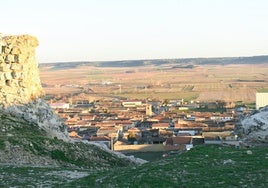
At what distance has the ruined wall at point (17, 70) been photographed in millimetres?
23594

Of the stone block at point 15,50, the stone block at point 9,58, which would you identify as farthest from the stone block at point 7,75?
the stone block at point 15,50

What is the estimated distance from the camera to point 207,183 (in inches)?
457

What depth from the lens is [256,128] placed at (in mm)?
17797

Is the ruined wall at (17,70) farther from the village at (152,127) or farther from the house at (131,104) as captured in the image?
the house at (131,104)

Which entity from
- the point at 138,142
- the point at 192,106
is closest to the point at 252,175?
the point at 138,142

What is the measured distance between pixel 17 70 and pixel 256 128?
38.6 feet

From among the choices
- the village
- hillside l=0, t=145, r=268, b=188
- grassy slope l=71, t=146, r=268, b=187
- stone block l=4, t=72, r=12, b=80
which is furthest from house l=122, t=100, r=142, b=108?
grassy slope l=71, t=146, r=268, b=187

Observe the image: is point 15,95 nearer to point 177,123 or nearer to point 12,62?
point 12,62

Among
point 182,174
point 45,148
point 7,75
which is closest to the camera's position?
point 182,174

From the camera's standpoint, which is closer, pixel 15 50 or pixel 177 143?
pixel 15 50

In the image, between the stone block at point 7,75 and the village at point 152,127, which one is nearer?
the stone block at point 7,75

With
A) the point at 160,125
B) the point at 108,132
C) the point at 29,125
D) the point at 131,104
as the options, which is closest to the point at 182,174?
the point at 29,125

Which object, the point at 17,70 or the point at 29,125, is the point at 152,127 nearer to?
the point at 17,70

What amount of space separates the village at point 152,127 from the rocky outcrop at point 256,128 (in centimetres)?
893
